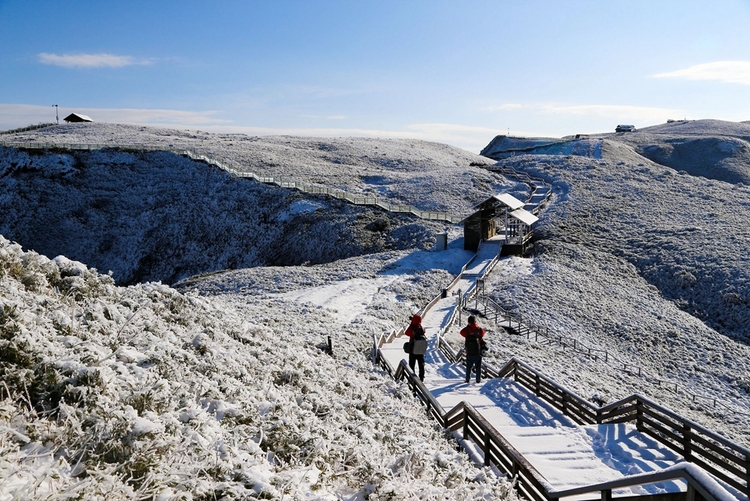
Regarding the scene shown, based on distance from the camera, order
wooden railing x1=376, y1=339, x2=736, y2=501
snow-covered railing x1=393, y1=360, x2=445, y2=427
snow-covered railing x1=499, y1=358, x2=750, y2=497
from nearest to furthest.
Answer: wooden railing x1=376, y1=339, x2=736, y2=501, snow-covered railing x1=499, y1=358, x2=750, y2=497, snow-covered railing x1=393, y1=360, x2=445, y2=427

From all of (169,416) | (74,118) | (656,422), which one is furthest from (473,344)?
(74,118)

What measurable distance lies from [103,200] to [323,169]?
1052 inches

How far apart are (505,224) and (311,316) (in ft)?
76.1

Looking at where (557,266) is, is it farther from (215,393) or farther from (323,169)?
(323,169)

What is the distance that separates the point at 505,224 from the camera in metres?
41.7

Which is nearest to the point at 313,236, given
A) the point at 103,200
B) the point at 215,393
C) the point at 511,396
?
the point at 103,200

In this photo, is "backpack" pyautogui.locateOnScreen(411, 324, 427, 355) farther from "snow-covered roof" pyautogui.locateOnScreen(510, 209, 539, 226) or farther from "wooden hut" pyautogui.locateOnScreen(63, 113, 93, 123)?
"wooden hut" pyautogui.locateOnScreen(63, 113, 93, 123)

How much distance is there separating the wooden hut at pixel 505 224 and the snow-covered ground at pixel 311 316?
1989mm

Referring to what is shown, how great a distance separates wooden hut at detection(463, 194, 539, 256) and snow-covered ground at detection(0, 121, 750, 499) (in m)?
1.99

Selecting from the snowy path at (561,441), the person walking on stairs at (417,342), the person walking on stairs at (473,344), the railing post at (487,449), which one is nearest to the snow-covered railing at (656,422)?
the snowy path at (561,441)

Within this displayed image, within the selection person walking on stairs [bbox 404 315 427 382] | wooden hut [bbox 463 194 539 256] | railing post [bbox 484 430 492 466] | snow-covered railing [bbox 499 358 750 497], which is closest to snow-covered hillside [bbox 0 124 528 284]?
wooden hut [bbox 463 194 539 256]

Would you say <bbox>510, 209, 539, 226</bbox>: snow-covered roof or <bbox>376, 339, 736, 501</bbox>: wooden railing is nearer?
<bbox>376, 339, 736, 501</bbox>: wooden railing

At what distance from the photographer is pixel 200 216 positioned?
54.6 meters

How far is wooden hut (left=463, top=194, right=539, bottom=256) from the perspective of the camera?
4119 cm
